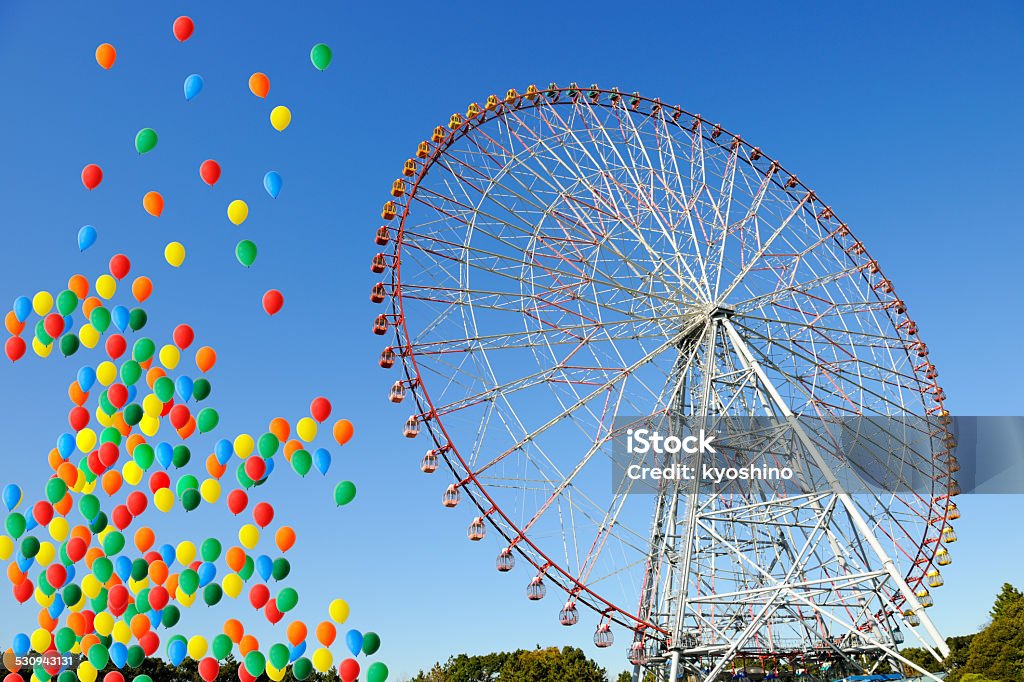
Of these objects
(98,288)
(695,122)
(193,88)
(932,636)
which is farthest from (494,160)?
(932,636)

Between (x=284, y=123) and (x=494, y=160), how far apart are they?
9.57m

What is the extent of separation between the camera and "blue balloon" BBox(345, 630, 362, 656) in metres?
17.8

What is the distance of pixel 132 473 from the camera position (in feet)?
59.6

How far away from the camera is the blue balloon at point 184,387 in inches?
755

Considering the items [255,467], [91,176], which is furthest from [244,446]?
[91,176]

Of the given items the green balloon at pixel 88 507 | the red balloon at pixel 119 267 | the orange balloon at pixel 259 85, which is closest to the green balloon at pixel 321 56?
the orange balloon at pixel 259 85

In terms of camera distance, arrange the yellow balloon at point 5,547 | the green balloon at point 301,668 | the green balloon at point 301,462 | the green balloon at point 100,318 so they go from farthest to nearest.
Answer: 1. the green balloon at point 100,318
2. the green balloon at point 301,462
3. the yellow balloon at point 5,547
4. the green balloon at point 301,668

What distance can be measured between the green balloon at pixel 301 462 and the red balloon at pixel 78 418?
178 inches

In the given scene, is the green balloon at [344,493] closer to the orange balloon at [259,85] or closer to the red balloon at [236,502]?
the red balloon at [236,502]

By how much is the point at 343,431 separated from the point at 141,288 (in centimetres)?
536

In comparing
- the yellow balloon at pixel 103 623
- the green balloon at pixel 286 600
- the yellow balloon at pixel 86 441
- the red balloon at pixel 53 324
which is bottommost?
the yellow balloon at pixel 103 623

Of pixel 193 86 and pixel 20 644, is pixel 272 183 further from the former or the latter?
pixel 20 644

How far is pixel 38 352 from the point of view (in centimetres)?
1902

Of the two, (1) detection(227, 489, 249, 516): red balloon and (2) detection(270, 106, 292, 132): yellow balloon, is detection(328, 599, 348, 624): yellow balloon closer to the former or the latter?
(1) detection(227, 489, 249, 516): red balloon
